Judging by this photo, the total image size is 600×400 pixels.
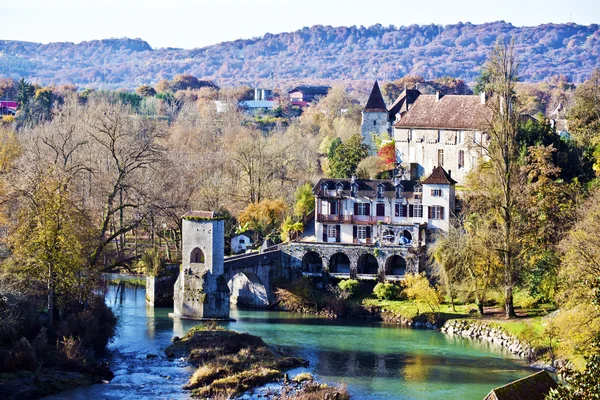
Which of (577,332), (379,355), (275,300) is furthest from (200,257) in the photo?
(577,332)

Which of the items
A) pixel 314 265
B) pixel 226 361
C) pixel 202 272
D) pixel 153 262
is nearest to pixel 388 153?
pixel 314 265

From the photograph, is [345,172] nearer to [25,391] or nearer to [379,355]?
[379,355]

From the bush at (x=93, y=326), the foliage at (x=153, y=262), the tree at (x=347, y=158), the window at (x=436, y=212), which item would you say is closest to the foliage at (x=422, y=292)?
the window at (x=436, y=212)

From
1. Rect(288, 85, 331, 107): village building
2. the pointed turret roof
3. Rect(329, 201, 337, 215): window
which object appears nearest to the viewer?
Rect(329, 201, 337, 215): window

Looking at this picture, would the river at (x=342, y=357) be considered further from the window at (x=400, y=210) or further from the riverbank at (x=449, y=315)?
the window at (x=400, y=210)

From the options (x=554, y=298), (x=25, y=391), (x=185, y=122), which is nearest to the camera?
(x=25, y=391)

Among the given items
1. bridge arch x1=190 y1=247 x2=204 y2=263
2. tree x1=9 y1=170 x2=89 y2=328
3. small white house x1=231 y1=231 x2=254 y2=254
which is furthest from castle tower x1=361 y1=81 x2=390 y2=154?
tree x1=9 y1=170 x2=89 y2=328

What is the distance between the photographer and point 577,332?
4625 cm

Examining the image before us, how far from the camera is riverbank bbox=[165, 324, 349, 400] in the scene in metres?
45.4

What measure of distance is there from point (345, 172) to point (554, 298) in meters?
23.2

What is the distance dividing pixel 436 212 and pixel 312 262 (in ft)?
26.9

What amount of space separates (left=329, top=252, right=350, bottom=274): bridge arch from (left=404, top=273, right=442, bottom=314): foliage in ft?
15.1

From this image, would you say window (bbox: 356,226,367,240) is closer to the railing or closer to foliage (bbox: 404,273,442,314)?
the railing

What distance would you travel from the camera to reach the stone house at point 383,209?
65.7 m
